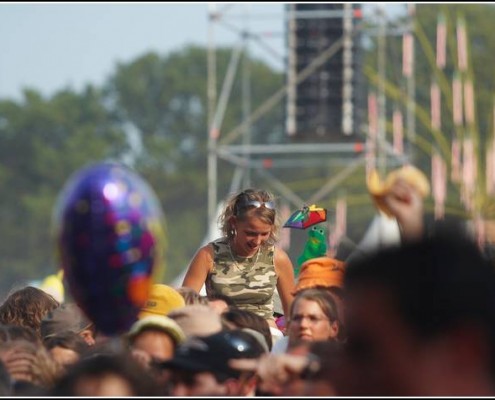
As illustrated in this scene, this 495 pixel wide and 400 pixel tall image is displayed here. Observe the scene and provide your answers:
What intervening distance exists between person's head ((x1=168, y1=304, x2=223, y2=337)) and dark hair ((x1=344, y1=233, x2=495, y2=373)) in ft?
9.44

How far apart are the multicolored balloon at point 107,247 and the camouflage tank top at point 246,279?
315cm

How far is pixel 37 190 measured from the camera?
250ft

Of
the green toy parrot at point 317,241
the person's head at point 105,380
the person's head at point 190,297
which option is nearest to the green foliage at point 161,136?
the green toy parrot at point 317,241

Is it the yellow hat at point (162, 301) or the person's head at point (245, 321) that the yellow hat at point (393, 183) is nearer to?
the person's head at point (245, 321)

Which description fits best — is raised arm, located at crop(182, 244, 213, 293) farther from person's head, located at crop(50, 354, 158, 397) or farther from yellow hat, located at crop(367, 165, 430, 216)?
person's head, located at crop(50, 354, 158, 397)

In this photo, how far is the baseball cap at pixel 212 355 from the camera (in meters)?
5.07

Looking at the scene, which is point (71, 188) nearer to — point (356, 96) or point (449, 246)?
point (449, 246)

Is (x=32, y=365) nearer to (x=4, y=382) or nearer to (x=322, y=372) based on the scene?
(x=4, y=382)

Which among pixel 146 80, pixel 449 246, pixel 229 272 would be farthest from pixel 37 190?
pixel 449 246

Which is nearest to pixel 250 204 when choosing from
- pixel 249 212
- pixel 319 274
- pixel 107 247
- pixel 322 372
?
pixel 249 212

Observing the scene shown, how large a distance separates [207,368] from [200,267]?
352 cm

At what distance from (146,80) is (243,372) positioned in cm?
8150

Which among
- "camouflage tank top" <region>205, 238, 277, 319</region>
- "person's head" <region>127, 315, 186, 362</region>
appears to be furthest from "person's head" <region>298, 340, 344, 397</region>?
"camouflage tank top" <region>205, 238, 277, 319</region>

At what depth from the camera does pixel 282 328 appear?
8.82 m
